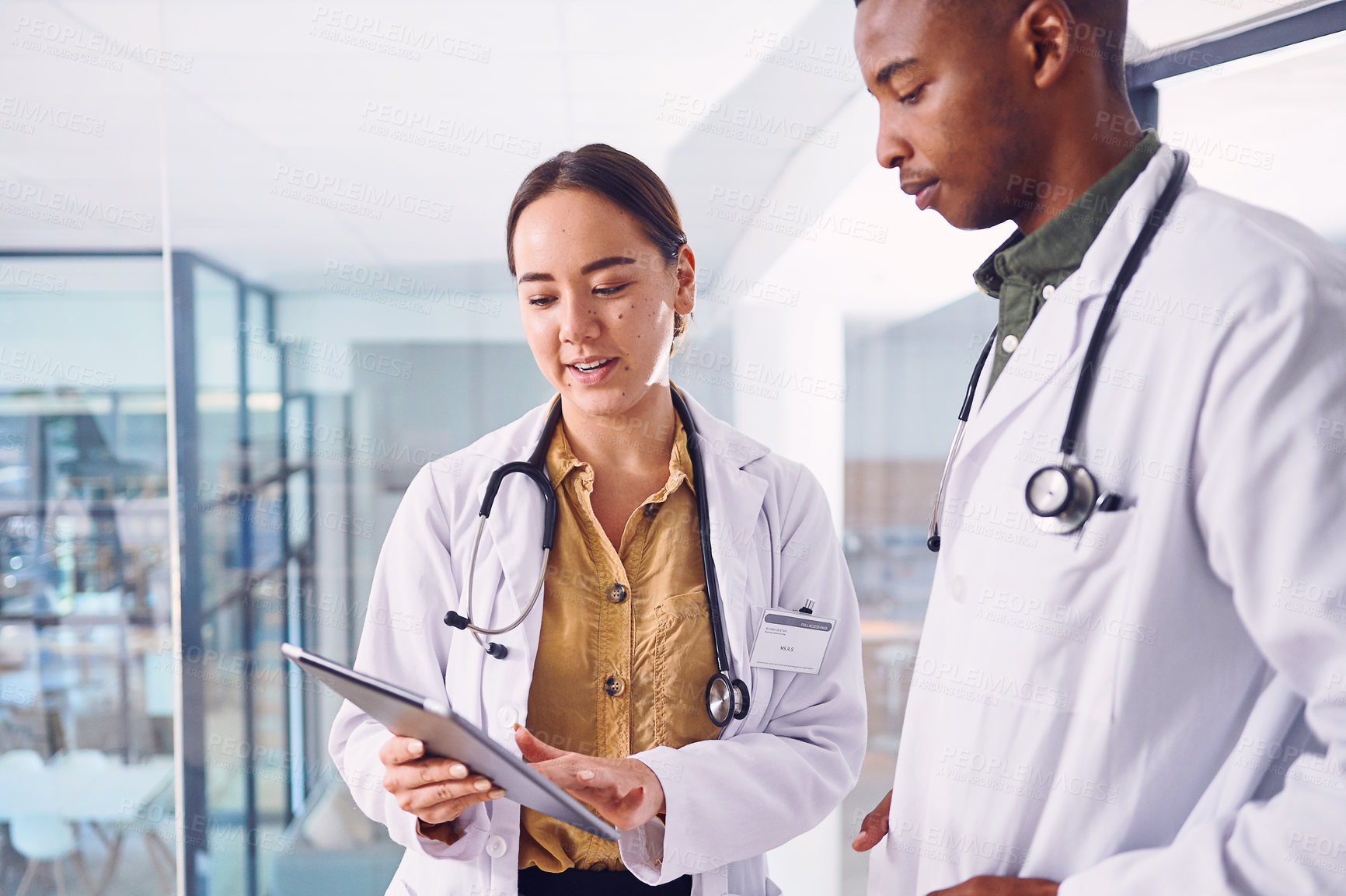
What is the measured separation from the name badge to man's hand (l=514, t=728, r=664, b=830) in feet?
0.86

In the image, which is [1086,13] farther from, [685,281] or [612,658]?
[612,658]

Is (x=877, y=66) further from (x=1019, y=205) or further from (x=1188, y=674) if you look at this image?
(x=1188, y=674)

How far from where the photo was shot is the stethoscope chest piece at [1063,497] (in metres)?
0.79

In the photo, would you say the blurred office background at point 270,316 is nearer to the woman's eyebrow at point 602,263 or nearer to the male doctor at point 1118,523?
the woman's eyebrow at point 602,263

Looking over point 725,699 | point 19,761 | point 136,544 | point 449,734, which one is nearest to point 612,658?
point 725,699

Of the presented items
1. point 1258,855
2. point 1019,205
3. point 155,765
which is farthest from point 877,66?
point 155,765

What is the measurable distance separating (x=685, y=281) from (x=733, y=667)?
661mm

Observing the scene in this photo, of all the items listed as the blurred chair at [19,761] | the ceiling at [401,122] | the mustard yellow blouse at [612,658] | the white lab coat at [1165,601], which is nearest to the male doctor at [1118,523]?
the white lab coat at [1165,601]

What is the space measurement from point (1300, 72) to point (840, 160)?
3.80 feet

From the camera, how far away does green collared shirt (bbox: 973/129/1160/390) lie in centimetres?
86

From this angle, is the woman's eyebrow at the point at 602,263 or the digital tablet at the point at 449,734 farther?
the woman's eyebrow at the point at 602,263

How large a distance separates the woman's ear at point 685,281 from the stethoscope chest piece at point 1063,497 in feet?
2.40

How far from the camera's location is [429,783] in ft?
3.34

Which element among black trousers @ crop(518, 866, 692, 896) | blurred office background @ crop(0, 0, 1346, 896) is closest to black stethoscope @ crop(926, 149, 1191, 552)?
black trousers @ crop(518, 866, 692, 896)
